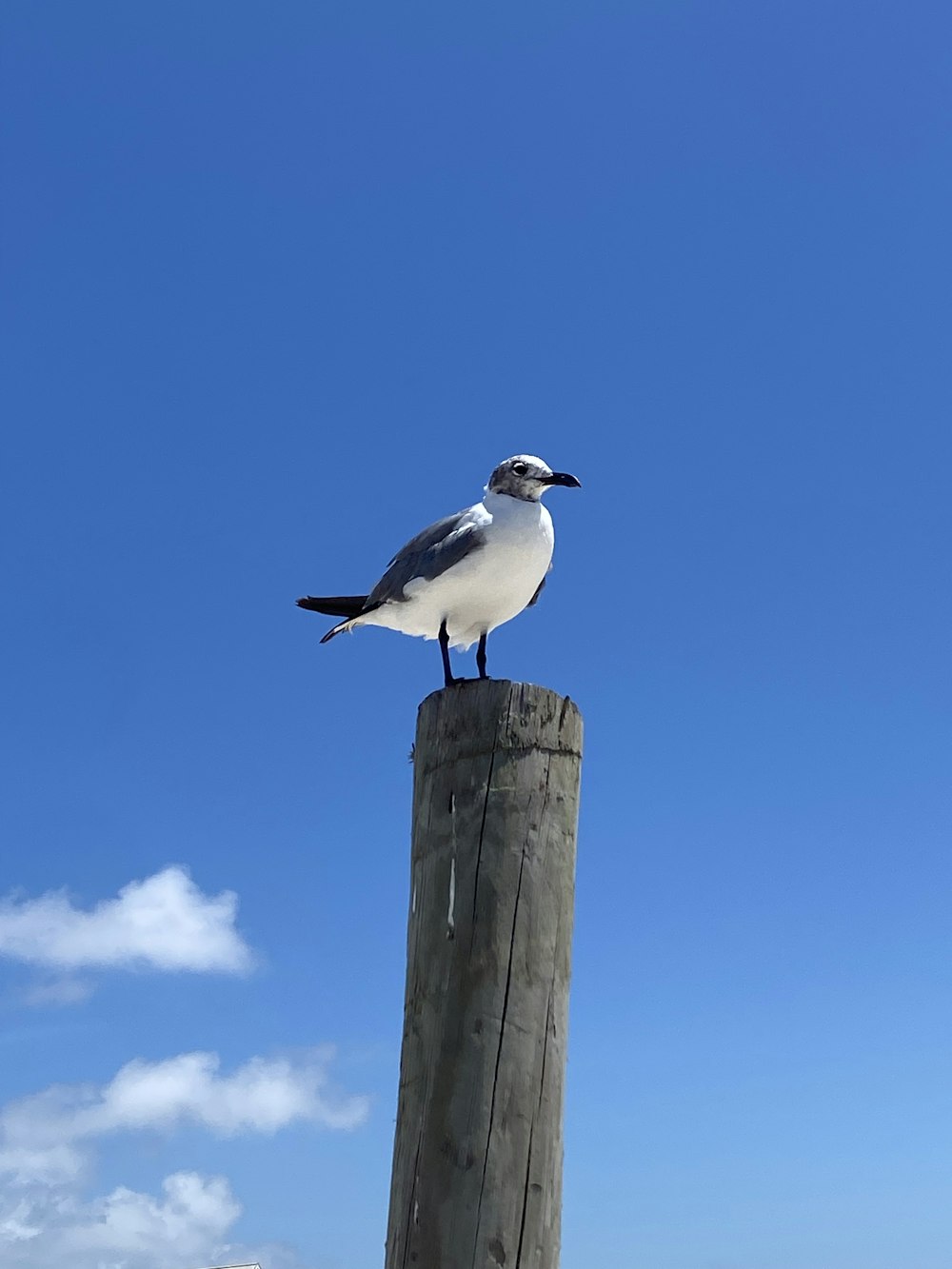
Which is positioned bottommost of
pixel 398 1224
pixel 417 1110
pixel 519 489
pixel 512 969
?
pixel 398 1224

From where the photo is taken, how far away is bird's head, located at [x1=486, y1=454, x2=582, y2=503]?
832 centimetres

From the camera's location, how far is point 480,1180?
157 inches

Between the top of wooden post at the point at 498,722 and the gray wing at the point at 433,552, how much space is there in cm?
312

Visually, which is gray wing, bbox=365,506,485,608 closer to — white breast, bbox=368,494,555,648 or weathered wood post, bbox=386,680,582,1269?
white breast, bbox=368,494,555,648

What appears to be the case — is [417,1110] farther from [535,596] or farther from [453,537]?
[535,596]

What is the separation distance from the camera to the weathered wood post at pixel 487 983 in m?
3.99

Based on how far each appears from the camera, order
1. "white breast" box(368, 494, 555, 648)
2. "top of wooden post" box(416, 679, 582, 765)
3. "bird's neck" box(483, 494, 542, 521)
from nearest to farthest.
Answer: "top of wooden post" box(416, 679, 582, 765) < "white breast" box(368, 494, 555, 648) < "bird's neck" box(483, 494, 542, 521)

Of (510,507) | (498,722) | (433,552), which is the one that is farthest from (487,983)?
(510,507)

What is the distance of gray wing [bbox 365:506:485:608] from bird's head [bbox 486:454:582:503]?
1.25ft

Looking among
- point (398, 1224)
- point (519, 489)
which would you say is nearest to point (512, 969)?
point (398, 1224)

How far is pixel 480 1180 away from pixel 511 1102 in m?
0.27

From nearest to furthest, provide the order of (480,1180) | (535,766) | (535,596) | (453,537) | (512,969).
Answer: (480,1180) → (512,969) → (535,766) → (453,537) → (535,596)

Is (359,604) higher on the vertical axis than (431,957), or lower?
higher

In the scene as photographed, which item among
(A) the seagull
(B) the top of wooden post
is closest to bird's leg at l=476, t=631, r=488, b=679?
(A) the seagull
